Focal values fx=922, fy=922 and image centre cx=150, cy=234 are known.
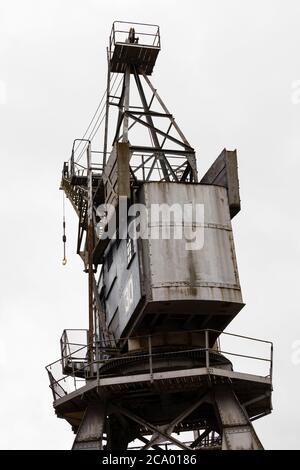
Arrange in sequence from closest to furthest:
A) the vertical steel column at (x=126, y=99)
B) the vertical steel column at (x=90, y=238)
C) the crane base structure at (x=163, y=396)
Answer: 1. the crane base structure at (x=163, y=396)
2. the vertical steel column at (x=126, y=99)
3. the vertical steel column at (x=90, y=238)

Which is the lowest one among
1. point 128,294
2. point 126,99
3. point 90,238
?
point 128,294

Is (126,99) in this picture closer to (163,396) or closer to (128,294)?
(128,294)

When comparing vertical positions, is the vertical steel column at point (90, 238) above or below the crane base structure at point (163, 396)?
above

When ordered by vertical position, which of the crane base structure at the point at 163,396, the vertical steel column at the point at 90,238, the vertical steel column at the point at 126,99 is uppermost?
the vertical steel column at the point at 126,99

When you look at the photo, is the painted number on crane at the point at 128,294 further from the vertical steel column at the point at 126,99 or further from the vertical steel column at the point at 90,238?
the vertical steel column at the point at 126,99

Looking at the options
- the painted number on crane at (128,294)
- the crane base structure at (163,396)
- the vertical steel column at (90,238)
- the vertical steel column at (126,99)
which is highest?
the vertical steel column at (126,99)

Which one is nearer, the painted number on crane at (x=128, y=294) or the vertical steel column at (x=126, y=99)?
the painted number on crane at (x=128, y=294)

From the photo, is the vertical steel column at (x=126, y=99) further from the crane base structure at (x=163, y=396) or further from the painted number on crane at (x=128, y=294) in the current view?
the crane base structure at (x=163, y=396)

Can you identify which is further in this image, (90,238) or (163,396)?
(90,238)

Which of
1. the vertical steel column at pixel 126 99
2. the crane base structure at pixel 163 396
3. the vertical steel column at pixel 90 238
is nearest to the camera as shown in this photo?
the crane base structure at pixel 163 396

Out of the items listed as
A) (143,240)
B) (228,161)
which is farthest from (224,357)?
(228,161)

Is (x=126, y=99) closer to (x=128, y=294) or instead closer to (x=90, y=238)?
(x=90, y=238)

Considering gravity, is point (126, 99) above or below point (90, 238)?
above

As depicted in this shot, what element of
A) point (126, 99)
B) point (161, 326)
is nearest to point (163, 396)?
point (161, 326)
